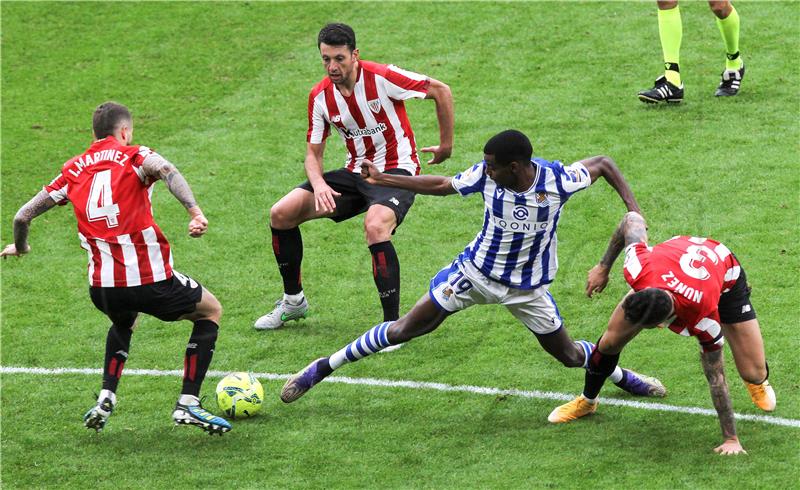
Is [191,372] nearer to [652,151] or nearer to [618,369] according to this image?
[618,369]

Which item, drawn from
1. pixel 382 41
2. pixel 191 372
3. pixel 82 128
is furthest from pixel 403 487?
pixel 382 41

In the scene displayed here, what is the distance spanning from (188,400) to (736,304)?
3.61 meters

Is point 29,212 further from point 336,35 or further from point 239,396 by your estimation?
point 336,35

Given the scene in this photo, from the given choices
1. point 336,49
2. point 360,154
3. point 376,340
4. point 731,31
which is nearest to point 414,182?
point 376,340

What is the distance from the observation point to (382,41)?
50.6 feet

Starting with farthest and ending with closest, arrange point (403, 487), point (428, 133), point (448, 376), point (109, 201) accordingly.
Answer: point (428, 133)
point (448, 376)
point (109, 201)
point (403, 487)

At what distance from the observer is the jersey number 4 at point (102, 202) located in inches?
291

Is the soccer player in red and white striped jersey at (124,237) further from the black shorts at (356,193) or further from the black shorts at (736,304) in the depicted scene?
the black shorts at (736,304)

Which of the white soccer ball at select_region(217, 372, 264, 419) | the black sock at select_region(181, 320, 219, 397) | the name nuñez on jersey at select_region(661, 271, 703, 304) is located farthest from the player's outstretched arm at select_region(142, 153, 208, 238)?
the name nuñez on jersey at select_region(661, 271, 703, 304)

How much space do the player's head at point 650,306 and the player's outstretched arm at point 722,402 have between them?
502mm

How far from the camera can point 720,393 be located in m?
6.93

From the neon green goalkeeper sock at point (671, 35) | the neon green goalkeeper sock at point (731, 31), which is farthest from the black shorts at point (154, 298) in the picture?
the neon green goalkeeper sock at point (731, 31)

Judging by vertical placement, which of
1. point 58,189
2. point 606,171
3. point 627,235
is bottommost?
point 627,235

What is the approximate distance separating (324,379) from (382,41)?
777 cm
